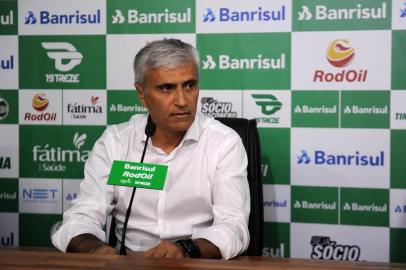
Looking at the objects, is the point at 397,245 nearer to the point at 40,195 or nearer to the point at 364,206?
the point at 364,206

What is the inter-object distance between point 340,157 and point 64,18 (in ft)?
5.09

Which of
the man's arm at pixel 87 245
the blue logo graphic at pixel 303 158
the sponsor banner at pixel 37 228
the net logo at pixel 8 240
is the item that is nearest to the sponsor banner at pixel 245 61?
the blue logo graphic at pixel 303 158

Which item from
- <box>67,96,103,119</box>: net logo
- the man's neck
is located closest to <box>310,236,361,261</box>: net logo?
the man's neck

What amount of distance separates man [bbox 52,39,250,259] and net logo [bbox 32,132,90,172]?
2.61 ft

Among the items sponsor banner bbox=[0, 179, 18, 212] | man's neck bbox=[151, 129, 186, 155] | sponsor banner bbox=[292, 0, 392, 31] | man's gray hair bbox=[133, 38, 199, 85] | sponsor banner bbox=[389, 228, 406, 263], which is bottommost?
sponsor banner bbox=[389, 228, 406, 263]

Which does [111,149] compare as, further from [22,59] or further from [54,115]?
[22,59]


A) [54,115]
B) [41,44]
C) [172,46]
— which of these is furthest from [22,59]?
[172,46]

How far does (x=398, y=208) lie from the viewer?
8.73 ft

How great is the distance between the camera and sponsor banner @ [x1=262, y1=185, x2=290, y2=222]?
2768mm

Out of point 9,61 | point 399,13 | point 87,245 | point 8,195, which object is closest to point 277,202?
point 399,13

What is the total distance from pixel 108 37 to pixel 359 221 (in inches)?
60.4

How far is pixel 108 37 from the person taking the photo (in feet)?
9.44

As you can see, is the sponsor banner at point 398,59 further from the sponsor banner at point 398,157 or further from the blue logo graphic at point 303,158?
the blue logo graphic at point 303,158

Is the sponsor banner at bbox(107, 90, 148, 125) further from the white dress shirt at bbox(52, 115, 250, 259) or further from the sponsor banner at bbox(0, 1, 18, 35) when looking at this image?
the white dress shirt at bbox(52, 115, 250, 259)
